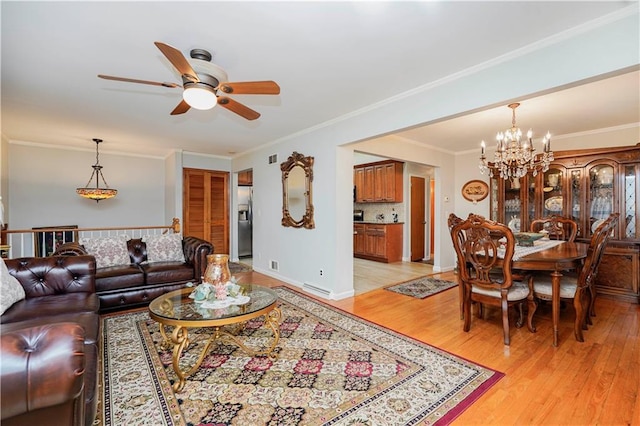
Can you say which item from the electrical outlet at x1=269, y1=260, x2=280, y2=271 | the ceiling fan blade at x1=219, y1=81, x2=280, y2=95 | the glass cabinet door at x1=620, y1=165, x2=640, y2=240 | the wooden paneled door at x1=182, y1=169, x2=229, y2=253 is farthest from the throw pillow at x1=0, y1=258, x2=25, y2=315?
the glass cabinet door at x1=620, y1=165, x2=640, y2=240

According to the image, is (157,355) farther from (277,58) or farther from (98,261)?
(277,58)

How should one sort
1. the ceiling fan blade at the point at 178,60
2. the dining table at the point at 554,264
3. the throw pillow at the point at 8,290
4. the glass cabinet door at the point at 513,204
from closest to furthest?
the ceiling fan blade at the point at 178,60
the throw pillow at the point at 8,290
the dining table at the point at 554,264
the glass cabinet door at the point at 513,204

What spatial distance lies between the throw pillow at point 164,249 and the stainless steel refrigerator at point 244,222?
278 centimetres

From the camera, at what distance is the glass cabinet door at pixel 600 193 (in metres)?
4.09

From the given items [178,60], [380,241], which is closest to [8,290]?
[178,60]

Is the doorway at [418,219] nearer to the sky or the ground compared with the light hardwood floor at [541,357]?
nearer to the sky

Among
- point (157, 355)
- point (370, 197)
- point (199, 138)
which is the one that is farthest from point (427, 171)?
point (157, 355)

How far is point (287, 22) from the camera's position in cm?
189

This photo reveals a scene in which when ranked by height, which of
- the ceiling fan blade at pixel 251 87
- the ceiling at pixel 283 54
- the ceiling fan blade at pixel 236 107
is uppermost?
the ceiling at pixel 283 54

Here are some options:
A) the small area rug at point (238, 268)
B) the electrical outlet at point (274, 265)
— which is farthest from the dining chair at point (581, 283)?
the small area rug at point (238, 268)

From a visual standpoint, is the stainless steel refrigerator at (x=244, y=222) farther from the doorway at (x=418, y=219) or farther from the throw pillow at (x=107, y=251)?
the doorway at (x=418, y=219)

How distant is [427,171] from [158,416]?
6993 mm

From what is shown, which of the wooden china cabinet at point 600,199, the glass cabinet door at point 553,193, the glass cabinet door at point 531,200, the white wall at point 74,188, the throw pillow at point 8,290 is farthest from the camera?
the white wall at point 74,188

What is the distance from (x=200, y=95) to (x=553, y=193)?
5124 mm
